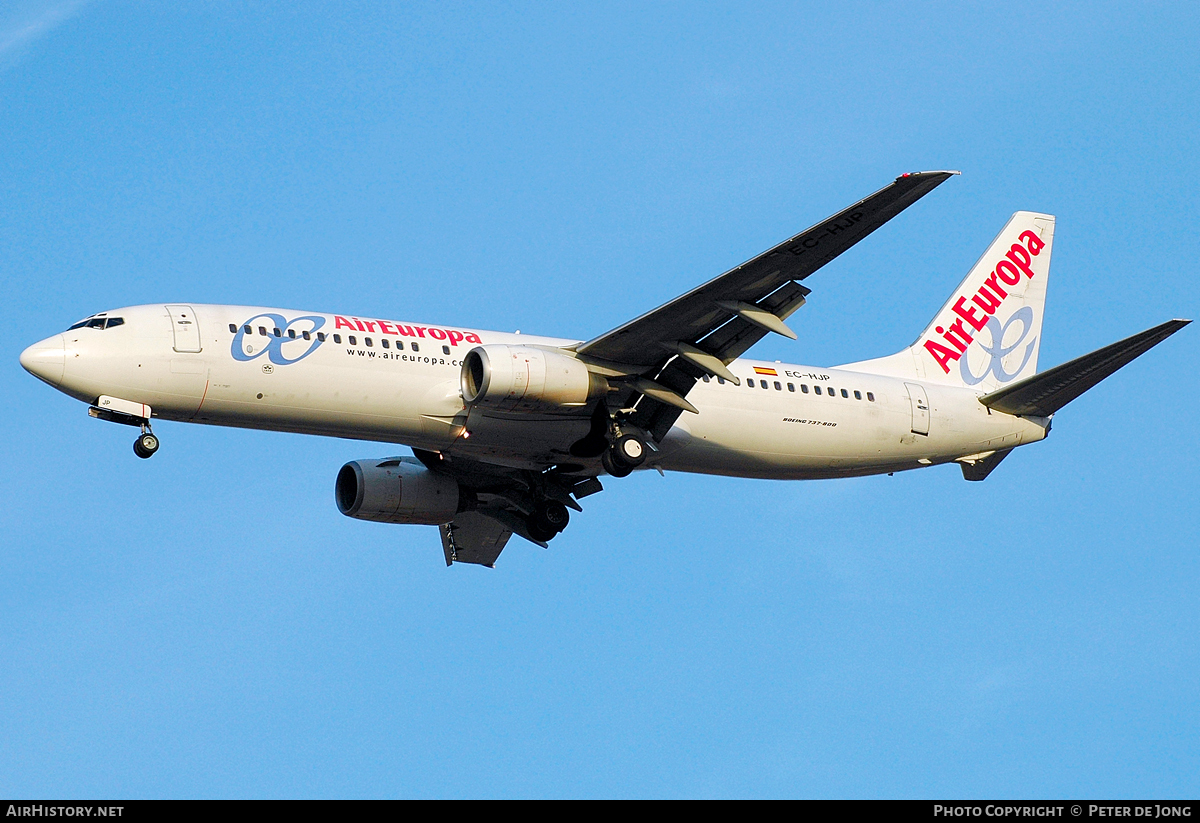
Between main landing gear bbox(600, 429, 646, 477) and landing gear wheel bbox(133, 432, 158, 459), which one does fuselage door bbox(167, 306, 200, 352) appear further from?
main landing gear bbox(600, 429, 646, 477)

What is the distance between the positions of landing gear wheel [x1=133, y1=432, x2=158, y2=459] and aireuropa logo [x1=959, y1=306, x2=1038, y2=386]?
22.3 metres

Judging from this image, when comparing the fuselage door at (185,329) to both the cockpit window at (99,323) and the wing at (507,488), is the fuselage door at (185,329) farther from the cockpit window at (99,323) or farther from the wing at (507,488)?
the wing at (507,488)

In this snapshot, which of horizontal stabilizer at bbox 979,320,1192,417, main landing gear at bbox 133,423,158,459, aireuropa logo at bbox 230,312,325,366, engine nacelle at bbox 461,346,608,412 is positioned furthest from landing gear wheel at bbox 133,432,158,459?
horizontal stabilizer at bbox 979,320,1192,417

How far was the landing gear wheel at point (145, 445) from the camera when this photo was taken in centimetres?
3334

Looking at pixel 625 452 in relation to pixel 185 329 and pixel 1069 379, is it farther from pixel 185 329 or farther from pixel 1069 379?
pixel 1069 379

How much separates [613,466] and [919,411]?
8982 mm

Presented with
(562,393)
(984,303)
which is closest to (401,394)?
(562,393)

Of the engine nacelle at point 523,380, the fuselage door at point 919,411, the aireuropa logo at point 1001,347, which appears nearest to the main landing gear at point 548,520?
the engine nacelle at point 523,380

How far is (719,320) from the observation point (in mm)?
34562

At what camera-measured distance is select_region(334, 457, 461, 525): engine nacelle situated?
40.5m

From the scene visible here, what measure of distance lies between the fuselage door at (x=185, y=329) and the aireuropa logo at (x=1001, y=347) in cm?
2135
